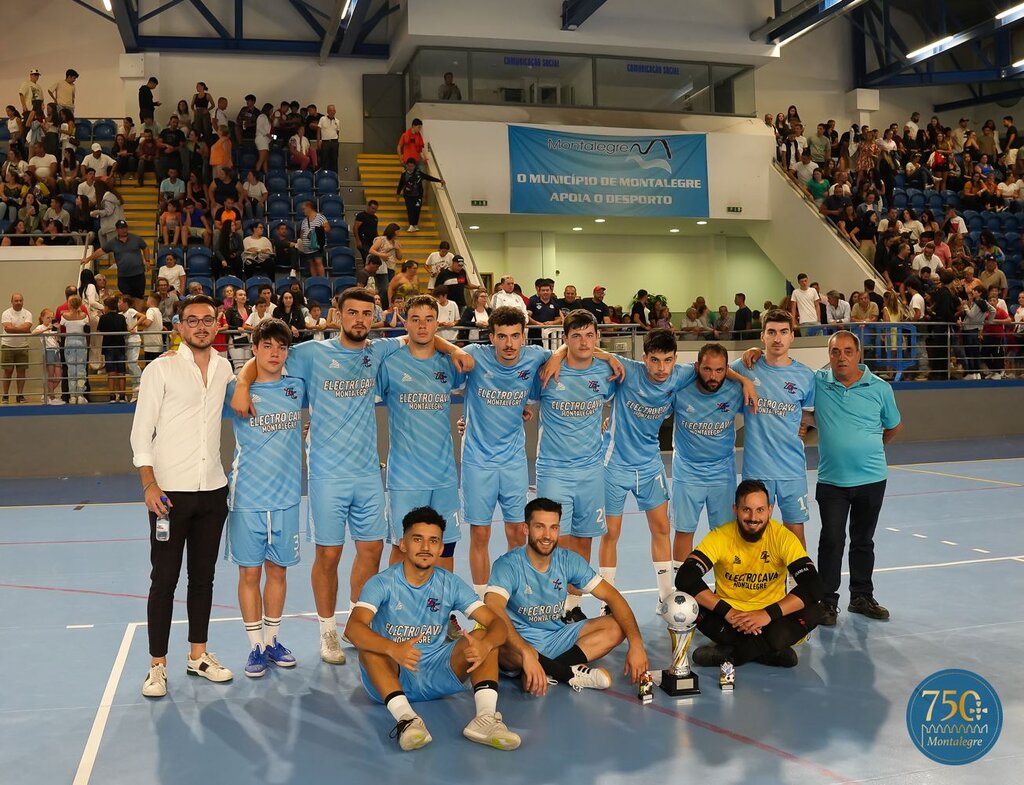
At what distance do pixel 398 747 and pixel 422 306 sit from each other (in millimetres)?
2815

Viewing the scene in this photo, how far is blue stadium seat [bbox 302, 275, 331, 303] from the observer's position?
687 inches

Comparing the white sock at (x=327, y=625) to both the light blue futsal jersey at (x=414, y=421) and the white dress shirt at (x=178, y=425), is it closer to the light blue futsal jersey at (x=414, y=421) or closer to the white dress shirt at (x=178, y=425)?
the light blue futsal jersey at (x=414, y=421)

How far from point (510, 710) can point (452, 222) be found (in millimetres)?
15587

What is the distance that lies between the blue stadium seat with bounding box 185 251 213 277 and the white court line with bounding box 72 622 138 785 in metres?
11.9

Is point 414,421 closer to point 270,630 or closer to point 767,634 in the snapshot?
point 270,630

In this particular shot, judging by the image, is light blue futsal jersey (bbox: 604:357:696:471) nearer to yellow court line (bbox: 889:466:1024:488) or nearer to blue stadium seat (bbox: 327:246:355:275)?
yellow court line (bbox: 889:466:1024:488)

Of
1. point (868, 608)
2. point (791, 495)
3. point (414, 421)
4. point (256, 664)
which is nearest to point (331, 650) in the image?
point (256, 664)

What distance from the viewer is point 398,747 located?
16.0ft

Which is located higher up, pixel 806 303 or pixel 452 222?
pixel 452 222

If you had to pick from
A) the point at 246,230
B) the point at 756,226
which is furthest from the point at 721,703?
the point at 756,226

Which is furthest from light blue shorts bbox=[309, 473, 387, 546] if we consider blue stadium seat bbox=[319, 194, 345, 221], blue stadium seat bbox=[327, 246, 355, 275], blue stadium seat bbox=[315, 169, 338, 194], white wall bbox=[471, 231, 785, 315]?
white wall bbox=[471, 231, 785, 315]

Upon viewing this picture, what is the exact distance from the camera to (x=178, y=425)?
5.77 metres

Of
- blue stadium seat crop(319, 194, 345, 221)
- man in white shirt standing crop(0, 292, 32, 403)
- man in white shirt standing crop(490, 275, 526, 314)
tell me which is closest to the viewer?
man in white shirt standing crop(490, 275, 526, 314)

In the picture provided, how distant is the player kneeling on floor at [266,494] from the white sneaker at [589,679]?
1779mm
